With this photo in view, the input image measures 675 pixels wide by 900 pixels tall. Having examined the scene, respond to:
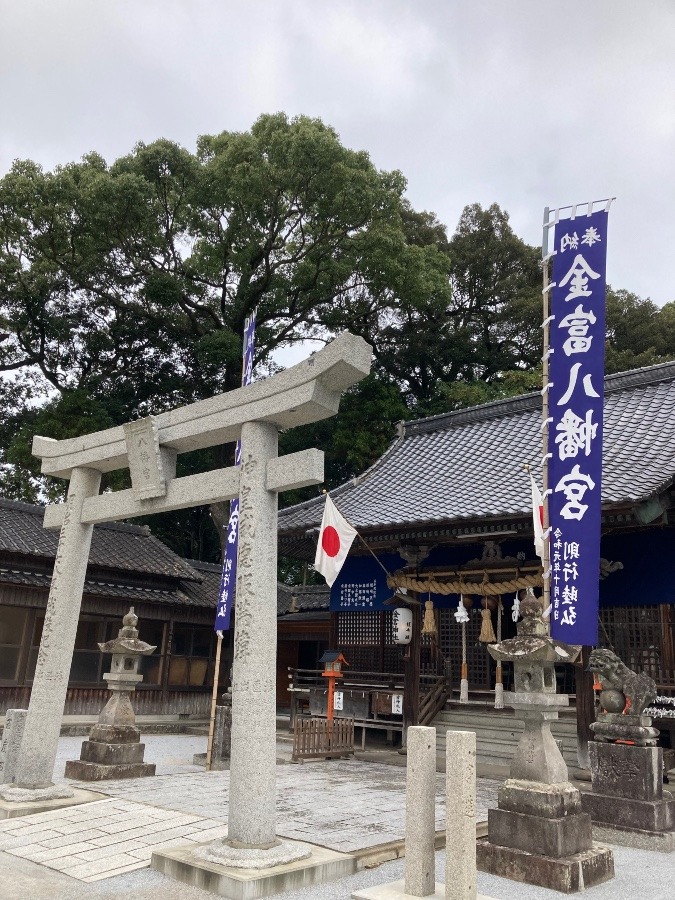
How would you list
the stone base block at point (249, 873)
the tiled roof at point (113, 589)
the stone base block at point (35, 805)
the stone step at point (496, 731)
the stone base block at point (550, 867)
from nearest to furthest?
the stone base block at point (249, 873), the stone base block at point (550, 867), the stone base block at point (35, 805), the stone step at point (496, 731), the tiled roof at point (113, 589)

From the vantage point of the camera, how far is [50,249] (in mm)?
25203

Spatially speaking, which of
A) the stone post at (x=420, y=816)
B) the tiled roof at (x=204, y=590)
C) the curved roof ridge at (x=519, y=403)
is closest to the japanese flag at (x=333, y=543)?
the curved roof ridge at (x=519, y=403)

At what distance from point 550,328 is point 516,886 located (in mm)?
5531

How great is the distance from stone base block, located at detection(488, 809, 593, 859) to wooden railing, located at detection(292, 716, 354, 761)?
6380 mm

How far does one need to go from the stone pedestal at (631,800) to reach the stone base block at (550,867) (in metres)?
1.14

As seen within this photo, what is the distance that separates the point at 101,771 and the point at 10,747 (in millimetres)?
1555

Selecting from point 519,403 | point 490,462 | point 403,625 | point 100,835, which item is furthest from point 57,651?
point 519,403

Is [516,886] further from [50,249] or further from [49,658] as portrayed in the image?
[50,249]

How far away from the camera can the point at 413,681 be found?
1362 cm

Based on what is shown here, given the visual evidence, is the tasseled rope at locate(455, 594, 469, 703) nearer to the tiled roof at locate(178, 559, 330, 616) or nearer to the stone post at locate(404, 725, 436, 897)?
the stone post at locate(404, 725, 436, 897)

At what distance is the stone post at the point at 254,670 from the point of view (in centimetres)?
610

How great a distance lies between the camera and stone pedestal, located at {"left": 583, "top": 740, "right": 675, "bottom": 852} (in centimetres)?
717

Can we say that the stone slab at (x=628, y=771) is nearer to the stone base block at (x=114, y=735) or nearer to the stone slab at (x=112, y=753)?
the stone slab at (x=112, y=753)

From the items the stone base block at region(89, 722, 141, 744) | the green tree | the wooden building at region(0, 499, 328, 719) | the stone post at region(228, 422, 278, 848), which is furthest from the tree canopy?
the stone post at region(228, 422, 278, 848)
